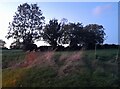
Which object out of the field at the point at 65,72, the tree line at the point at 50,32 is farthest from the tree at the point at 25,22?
the field at the point at 65,72

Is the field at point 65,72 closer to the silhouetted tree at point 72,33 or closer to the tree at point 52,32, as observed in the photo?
the silhouetted tree at point 72,33

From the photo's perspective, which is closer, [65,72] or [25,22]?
[65,72]

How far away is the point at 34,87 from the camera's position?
1783 centimetres

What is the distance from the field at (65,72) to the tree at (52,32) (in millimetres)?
18100

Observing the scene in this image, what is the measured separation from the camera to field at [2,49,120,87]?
57.7ft

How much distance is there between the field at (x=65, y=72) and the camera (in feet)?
57.7

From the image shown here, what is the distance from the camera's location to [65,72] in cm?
1950

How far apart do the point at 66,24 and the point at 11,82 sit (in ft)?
73.6

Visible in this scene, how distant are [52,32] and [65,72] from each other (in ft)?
78.3

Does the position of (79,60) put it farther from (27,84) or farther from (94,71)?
(27,84)

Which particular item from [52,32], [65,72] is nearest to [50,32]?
[52,32]

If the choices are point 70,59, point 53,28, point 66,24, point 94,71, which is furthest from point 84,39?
point 94,71

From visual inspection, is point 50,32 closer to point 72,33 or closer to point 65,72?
point 72,33

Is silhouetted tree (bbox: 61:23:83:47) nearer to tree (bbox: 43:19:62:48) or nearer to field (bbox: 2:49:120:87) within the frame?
tree (bbox: 43:19:62:48)
